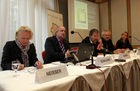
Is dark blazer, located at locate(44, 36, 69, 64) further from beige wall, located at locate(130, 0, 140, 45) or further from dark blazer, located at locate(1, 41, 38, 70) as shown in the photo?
beige wall, located at locate(130, 0, 140, 45)

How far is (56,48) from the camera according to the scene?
2146 mm

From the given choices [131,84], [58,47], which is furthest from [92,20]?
[131,84]

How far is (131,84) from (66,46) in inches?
45.9

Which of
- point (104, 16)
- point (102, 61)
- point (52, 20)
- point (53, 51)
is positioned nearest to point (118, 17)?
point (104, 16)

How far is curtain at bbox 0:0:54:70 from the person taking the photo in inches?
107

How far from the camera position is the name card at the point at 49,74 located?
0.84m

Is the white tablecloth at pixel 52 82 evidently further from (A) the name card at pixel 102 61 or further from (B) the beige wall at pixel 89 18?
(B) the beige wall at pixel 89 18

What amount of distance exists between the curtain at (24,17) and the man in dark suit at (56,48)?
1165 millimetres

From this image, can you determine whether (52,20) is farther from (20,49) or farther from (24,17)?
(20,49)

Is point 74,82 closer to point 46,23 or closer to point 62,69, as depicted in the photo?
point 62,69

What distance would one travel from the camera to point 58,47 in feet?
7.10

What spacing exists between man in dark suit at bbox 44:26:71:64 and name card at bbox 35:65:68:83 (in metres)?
0.95

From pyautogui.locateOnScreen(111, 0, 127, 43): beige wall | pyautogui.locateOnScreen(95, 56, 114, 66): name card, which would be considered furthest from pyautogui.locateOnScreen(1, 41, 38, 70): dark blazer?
pyautogui.locateOnScreen(111, 0, 127, 43): beige wall

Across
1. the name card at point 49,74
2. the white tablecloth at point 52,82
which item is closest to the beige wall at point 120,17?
the white tablecloth at point 52,82
